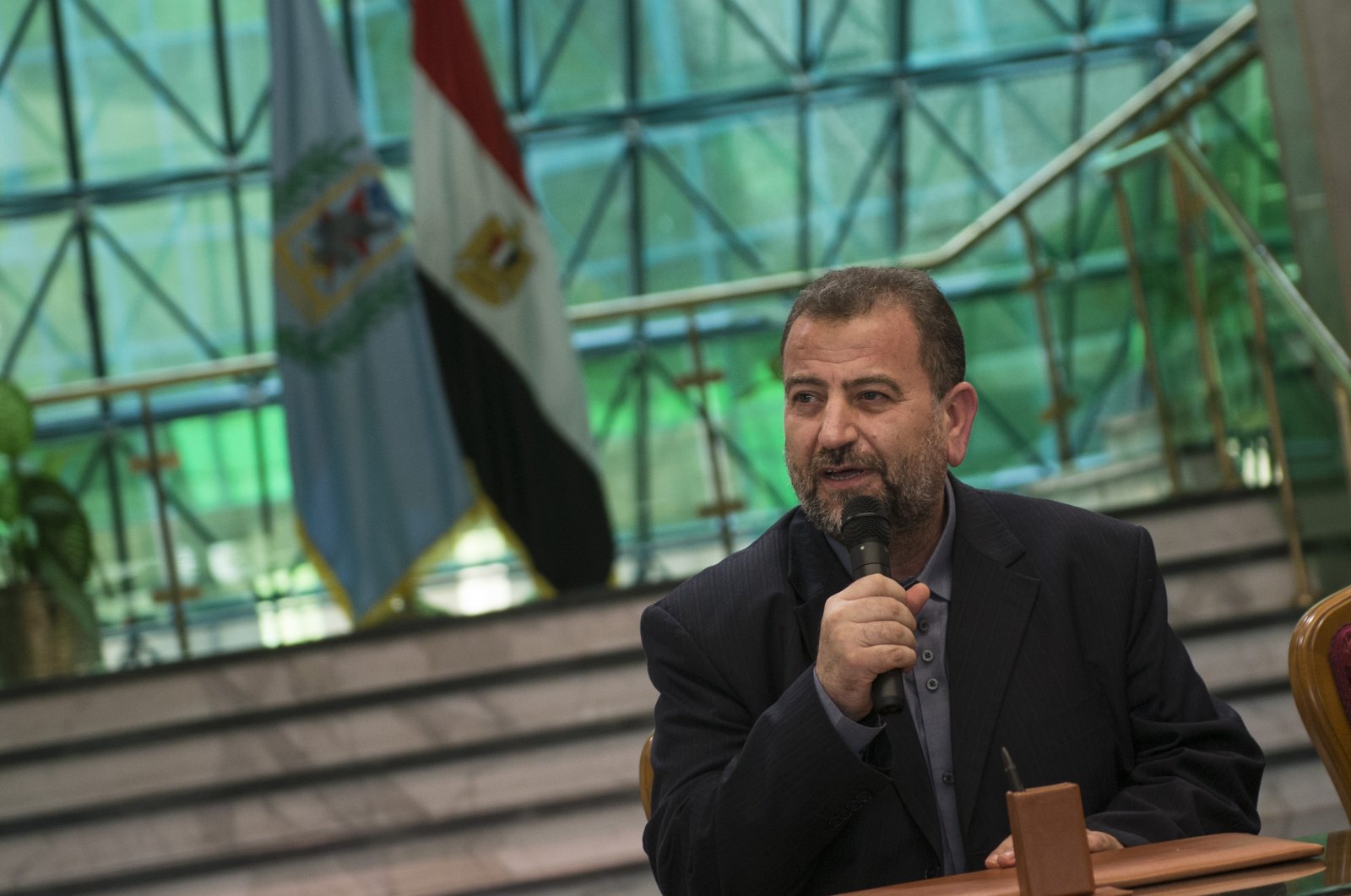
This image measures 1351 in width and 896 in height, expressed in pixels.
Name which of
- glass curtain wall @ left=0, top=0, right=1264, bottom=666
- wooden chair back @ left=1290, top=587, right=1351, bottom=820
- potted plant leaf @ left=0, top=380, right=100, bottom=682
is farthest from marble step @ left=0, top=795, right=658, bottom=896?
glass curtain wall @ left=0, top=0, right=1264, bottom=666

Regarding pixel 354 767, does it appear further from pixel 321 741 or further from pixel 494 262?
pixel 494 262

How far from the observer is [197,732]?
16.9 ft

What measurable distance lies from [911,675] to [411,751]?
3.29m

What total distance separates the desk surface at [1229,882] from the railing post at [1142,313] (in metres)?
4.60

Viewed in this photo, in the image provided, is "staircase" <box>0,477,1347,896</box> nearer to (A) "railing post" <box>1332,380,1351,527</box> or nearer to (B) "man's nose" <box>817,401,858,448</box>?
(A) "railing post" <box>1332,380,1351,527</box>

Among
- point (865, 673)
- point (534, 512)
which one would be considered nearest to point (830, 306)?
point (865, 673)

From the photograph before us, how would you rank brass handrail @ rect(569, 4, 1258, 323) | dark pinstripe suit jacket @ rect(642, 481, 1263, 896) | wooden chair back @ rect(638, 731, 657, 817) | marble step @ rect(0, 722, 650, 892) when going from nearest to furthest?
dark pinstripe suit jacket @ rect(642, 481, 1263, 896)
wooden chair back @ rect(638, 731, 657, 817)
marble step @ rect(0, 722, 650, 892)
brass handrail @ rect(569, 4, 1258, 323)

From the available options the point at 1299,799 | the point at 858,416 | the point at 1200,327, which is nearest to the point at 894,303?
the point at 858,416

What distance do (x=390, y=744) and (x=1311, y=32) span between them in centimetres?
373

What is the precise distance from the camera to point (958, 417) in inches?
81.9

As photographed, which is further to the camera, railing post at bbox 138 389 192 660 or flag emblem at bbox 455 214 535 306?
railing post at bbox 138 389 192 660

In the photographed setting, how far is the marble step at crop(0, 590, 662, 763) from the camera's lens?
208 inches

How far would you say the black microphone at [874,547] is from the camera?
1659 millimetres

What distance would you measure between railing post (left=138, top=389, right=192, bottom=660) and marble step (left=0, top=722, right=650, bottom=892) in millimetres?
1360
